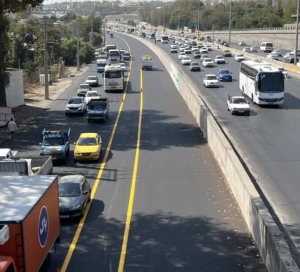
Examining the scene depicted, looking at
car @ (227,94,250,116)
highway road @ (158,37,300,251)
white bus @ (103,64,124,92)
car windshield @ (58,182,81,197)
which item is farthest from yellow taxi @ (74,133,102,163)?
white bus @ (103,64,124,92)

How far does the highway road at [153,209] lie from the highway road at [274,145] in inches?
65.2

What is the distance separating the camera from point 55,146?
28.2 m

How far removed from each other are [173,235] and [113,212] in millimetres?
3136

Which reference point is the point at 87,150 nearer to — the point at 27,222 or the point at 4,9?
the point at 27,222

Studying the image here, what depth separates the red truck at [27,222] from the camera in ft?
37.5

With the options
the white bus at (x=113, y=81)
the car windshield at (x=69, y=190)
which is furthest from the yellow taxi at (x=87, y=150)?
the white bus at (x=113, y=81)

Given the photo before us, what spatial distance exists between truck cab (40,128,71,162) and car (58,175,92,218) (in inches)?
259

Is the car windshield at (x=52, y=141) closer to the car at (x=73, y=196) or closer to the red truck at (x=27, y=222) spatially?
the car at (x=73, y=196)

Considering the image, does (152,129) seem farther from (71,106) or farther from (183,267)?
(183,267)

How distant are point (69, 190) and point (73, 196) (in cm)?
44

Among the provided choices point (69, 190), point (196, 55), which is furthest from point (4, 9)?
point (196, 55)

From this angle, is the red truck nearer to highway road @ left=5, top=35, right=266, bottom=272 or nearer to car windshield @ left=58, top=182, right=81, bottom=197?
highway road @ left=5, top=35, right=266, bottom=272

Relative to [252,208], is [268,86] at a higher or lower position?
higher

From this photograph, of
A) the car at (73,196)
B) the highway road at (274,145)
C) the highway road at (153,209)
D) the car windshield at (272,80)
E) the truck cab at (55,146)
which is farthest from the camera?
the car windshield at (272,80)
